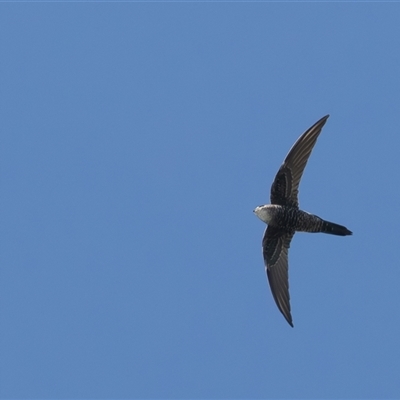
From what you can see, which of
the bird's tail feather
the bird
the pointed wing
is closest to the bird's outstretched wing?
the bird

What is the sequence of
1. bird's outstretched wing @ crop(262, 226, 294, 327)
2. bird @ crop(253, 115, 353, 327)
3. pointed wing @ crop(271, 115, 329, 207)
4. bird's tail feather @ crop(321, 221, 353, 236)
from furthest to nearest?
bird's outstretched wing @ crop(262, 226, 294, 327), pointed wing @ crop(271, 115, 329, 207), bird @ crop(253, 115, 353, 327), bird's tail feather @ crop(321, 221, 353, 236)

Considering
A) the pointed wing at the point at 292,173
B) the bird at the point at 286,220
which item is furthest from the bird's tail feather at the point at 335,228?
the pointed wing at the point at 292,173

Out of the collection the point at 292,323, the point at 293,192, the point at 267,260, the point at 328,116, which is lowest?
the point at 292,323

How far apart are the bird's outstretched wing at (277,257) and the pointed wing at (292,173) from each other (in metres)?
0.86

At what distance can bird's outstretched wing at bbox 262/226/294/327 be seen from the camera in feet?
67.4

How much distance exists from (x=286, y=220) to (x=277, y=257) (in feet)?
3.67

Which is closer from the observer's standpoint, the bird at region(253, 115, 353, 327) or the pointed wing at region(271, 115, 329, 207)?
the bird at region(253, 115, 353, 327)

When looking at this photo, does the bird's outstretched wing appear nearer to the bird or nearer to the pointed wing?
the bird

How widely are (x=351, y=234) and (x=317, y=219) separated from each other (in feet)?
3.04

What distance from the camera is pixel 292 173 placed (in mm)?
20453

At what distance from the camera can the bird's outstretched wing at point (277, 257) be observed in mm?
20547

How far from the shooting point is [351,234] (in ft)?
65.5

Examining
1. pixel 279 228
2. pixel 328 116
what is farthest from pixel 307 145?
pixel 279 228

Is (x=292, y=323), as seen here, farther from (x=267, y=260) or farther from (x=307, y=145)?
(x=307, y=145)
